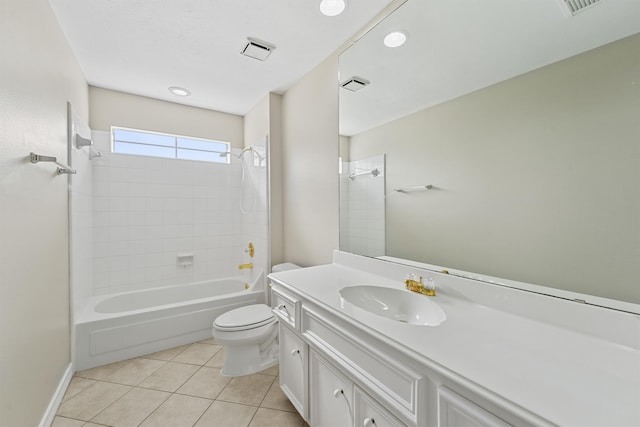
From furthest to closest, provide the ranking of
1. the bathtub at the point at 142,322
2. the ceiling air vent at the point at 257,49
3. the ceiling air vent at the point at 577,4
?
1. the bathtub at the point at 142,322
2. the ceiling air vent at the point at 257,49
3. the ceiling air vent at the point at 577,4

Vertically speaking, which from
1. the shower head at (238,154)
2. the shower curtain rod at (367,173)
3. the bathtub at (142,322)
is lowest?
the bathtub at (142,322)

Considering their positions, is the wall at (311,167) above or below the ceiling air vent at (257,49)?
below

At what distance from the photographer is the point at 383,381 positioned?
0.83 metres

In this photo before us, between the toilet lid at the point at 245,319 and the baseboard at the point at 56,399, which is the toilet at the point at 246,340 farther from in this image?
the baseboard at the point at 56,399

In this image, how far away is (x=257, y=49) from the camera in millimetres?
1896

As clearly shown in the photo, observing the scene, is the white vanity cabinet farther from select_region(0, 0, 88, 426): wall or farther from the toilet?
select_region(0, 0, 88, 426): wall

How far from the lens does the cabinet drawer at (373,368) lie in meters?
0.73

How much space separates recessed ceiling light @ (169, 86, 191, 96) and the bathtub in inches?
81.5

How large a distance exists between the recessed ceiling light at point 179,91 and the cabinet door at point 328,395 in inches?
107

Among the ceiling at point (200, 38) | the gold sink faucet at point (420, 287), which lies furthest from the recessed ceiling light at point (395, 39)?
the gold sink faucet at point (420, 287)

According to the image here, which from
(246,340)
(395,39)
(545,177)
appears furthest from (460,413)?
(395,39)

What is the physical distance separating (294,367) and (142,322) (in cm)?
159

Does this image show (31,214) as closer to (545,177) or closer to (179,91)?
(179,91)

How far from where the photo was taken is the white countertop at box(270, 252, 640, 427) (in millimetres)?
508
